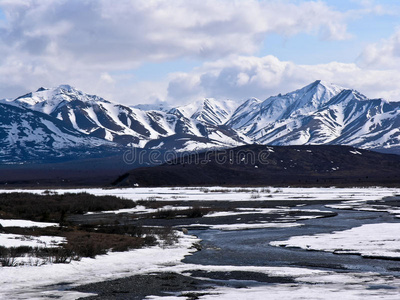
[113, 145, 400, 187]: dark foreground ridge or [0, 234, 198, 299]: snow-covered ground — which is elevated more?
[113, 145, 400, 187]: dark foreground ridge

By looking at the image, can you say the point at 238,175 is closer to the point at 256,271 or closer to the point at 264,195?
the point at 264,195

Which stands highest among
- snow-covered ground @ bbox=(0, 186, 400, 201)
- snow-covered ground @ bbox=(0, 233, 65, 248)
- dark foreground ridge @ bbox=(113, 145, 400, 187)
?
dark foreground ridge @ bbox=(113, 145, 400, 187)

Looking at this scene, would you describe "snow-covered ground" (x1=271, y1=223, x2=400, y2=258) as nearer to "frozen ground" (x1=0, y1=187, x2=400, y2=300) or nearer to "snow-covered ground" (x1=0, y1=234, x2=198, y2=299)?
"frozen ground" (x1=0, y1=187, x2=400, y2=300)

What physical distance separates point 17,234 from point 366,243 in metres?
19.8

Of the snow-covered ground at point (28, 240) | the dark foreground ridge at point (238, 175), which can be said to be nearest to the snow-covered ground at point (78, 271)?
the snow-covered ground at point (28, 240)

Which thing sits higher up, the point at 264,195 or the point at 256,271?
the point at 264,195

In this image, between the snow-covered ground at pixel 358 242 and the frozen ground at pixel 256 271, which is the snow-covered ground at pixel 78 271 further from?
the snow-covered ground at pixel 358 242

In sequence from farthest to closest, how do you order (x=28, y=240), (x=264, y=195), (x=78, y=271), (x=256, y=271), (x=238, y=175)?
1. (x=238, y=175)
2. (x=264, y=195)
3. (x=28, y=240)
4. (x=256, y=271)
5. (x=78, y=271)

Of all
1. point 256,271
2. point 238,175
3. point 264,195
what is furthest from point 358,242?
point 238,175

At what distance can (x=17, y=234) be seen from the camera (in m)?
34.5

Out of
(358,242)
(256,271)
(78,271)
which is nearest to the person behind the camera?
(78,271)

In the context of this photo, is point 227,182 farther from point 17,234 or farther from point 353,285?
point 353,285

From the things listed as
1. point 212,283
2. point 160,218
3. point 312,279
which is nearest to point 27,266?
point 212,283

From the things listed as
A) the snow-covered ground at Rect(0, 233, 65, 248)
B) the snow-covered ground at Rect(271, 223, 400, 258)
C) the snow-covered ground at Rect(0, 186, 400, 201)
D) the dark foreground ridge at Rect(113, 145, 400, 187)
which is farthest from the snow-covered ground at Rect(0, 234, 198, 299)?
the dark foreground ridge at Rect(113, 145, 400, 187)
